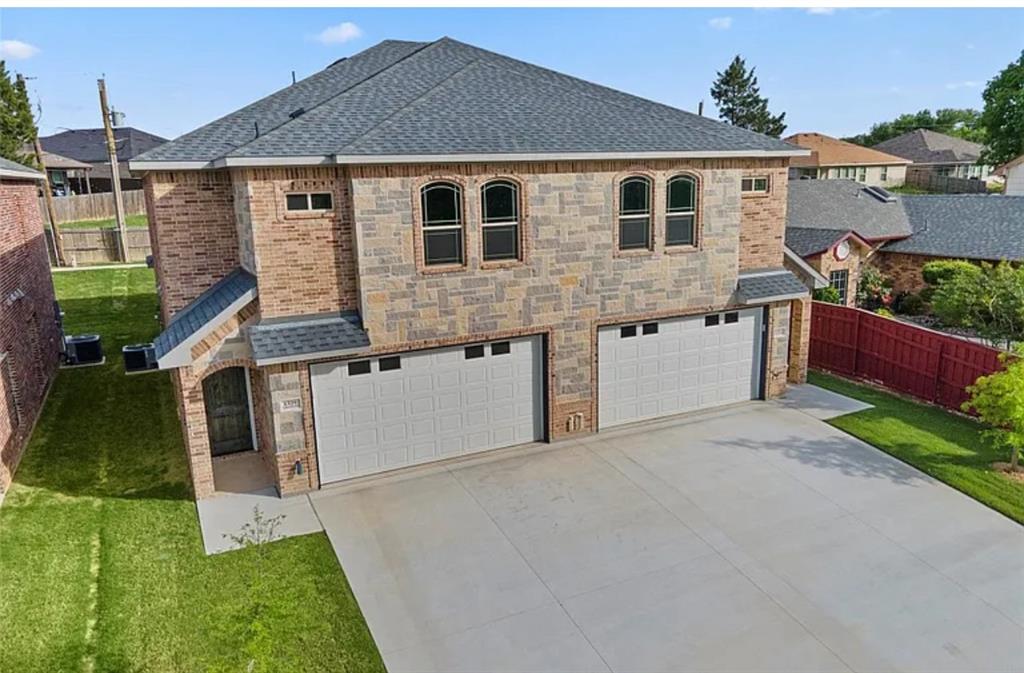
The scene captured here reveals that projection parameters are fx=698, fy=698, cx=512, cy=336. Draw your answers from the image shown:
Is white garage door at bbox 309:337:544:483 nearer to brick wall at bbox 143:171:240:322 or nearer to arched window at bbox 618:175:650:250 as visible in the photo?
arched window at bbox 618:175:650:250

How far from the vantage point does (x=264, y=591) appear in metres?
8.68

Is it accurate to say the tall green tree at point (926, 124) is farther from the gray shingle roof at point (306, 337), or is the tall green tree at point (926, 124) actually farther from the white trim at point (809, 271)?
A: the gray shingle roof at point (306, 337)

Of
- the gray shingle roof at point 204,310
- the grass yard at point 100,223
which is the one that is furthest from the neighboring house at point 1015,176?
the grass yard at point 100,223

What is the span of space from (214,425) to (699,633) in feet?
30.9

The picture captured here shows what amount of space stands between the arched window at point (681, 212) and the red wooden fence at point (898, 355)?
6053 millimetres

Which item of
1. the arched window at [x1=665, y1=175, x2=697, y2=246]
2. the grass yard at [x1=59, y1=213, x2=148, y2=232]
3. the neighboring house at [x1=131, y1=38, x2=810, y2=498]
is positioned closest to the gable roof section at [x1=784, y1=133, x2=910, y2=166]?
the neighboring house at [x1=131, y1=38, x2=810, y2=498]

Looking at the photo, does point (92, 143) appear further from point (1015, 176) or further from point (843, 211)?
point (1015, 176)

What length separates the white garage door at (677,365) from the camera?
1382cm

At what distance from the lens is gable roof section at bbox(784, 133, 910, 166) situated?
52.9 metres

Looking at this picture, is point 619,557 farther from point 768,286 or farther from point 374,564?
point 768,286

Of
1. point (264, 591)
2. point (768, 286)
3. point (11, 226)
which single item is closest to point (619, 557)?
point (264, 591)

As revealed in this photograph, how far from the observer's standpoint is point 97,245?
114 feet

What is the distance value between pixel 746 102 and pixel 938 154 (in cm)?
1886

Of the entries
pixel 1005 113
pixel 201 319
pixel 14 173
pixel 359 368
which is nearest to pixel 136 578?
pixel 201 319
